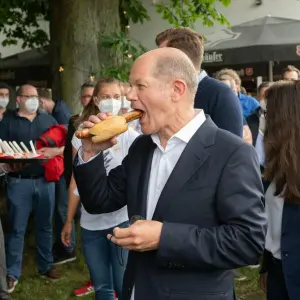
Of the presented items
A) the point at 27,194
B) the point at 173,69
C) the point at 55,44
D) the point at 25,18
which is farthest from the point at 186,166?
the point at 25,18

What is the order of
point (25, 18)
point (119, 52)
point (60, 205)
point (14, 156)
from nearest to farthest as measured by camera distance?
point (14, 156) < point (60, 205) < point (119, 52) < point (25, 18)

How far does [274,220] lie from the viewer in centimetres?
281

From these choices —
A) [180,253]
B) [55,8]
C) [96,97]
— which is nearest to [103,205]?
[180,253]

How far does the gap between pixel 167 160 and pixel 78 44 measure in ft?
17.4

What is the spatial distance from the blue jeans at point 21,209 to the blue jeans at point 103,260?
177 centimetres

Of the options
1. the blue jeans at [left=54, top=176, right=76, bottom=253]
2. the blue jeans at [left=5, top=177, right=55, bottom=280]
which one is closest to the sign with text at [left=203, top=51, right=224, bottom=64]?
the blue jeans at [left=54, top=176, right=76, bottom=253]

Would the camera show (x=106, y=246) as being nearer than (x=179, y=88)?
No

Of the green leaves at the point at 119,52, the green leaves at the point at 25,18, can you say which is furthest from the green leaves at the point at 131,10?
the green leaves at the point at 25,18

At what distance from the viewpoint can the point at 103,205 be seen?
216 centimetres

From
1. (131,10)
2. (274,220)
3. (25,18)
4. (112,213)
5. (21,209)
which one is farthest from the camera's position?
(25,18)

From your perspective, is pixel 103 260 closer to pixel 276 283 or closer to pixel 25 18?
pixel 276 283

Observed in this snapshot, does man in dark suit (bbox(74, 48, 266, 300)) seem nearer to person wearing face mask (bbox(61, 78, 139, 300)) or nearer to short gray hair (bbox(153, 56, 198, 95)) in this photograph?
short gray hair (bbox(153, 56, 198, 95))

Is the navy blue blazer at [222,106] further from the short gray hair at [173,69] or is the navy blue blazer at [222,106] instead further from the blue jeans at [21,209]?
the blue jeans at [21,209]

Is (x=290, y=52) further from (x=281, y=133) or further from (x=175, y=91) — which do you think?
(x=175, y=91)
